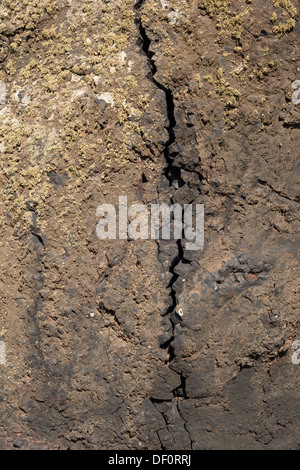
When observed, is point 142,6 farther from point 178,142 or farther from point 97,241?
point 97,241

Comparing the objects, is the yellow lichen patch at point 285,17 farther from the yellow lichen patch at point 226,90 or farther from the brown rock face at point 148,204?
the yellow lichen patch at point 226,90

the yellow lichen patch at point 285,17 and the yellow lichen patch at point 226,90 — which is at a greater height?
the yellow lichen patch at point 285,17

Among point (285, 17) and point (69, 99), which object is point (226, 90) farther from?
point (69, 99)

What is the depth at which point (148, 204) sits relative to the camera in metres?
1.62

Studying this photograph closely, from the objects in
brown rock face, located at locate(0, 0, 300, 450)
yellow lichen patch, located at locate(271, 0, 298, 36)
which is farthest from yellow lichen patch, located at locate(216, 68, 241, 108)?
A: yellow lichen patch, located at locate(271, 0, 298, 36)

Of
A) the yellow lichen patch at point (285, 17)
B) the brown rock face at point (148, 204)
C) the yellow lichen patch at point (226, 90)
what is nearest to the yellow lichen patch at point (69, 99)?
the brown rock face at point (148, 204)

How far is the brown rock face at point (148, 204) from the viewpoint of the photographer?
155cm

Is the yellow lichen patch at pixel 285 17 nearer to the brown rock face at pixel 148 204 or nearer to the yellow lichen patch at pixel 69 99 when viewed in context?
the brown rock face at pixel 148 204

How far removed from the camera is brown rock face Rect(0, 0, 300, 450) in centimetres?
155

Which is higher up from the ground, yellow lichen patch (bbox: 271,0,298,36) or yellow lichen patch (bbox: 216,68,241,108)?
yellow lichen patch (bbox: 271,0,298,36)

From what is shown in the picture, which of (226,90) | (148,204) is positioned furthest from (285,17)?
(148,204)

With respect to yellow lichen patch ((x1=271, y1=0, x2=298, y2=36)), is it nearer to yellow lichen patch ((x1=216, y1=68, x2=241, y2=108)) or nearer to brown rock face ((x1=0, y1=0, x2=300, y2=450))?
brown rock face ((x1=0, y1=0, x2=300, y2=450))

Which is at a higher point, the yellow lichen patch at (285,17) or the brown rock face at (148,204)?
the yellow lichen patch at (285,17)
